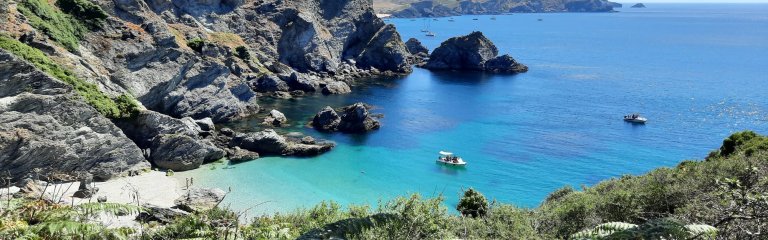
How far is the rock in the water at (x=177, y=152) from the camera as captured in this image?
46250 mm

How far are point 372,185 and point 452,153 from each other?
12954 millimetres

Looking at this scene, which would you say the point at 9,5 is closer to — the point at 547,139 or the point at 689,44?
the point at 547,139

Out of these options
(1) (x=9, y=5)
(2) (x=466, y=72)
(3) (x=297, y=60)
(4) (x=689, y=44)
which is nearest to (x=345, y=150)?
(1) (x=9, y=5)

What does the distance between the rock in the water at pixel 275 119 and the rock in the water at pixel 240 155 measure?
13.3m

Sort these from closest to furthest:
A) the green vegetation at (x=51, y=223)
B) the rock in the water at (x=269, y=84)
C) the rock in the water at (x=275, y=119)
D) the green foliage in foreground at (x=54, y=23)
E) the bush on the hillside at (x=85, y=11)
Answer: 1. the green vegetation at (x=51, y=223)
2. the green foliage in foreground at (x=54, y=23)
3. the rock in the water at (x=275, y=119)
4. the bush on the hillside at (x=85, y=11)
5. the rock in the water at (x=269, y=84)

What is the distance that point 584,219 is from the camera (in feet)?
71.2

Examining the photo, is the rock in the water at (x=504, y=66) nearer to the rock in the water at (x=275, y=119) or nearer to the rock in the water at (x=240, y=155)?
the rock in the water at (x=275, y=119)

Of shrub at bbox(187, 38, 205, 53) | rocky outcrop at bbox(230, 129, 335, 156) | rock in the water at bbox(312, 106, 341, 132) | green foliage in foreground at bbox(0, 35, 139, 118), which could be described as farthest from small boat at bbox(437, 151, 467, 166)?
shrub at bbox(187, 38, 205, 53)

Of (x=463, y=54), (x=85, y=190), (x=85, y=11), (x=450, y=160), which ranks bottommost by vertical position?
(x=450, y=160)

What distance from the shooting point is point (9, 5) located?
5969cm

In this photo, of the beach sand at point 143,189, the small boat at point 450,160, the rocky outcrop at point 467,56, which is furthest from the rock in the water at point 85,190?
the rocky outcrop at point 467,56

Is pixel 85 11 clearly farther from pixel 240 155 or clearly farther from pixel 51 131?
pixel 51 131

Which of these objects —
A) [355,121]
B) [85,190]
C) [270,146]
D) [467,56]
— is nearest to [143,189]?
[85,190]

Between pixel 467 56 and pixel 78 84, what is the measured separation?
90.0 metres
